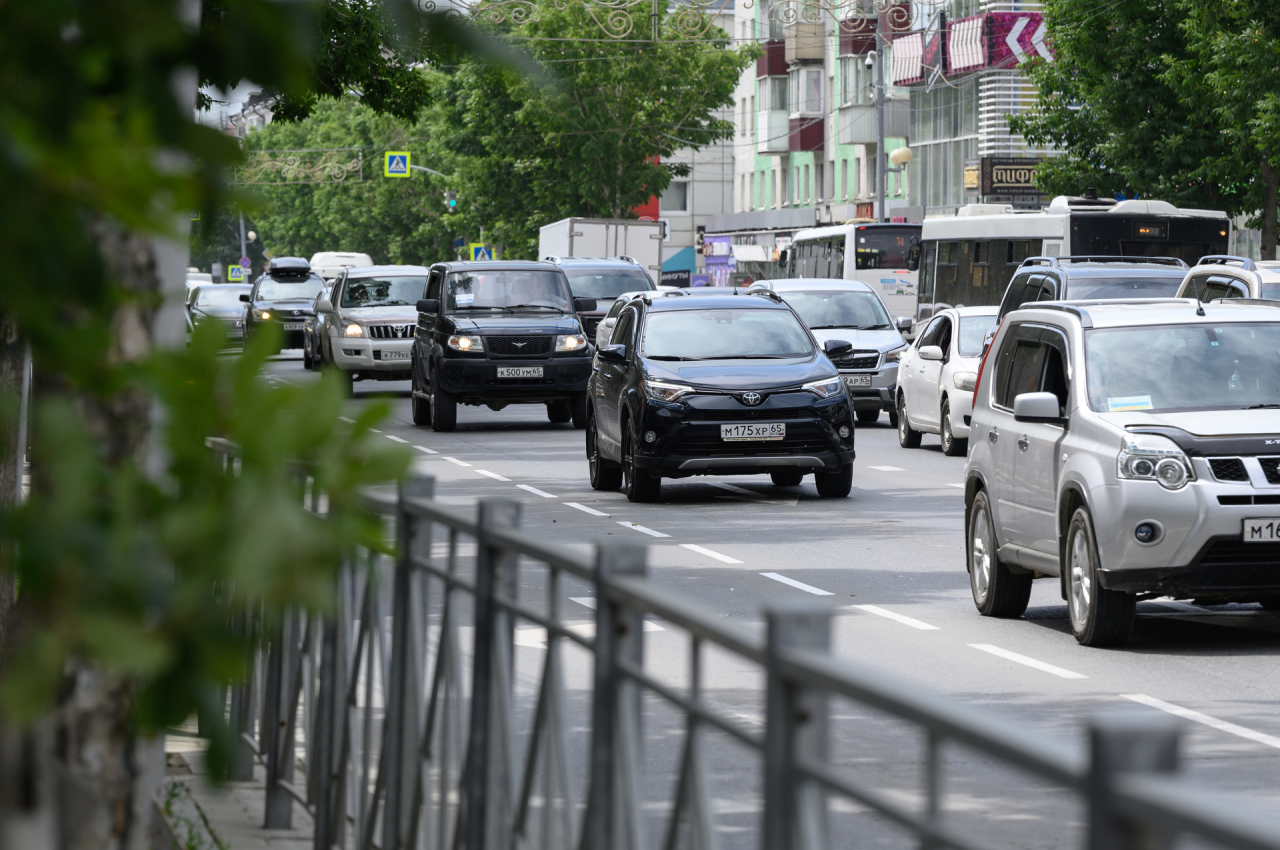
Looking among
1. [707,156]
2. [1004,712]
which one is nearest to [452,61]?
[1004,712]

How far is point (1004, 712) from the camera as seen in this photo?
8094mm

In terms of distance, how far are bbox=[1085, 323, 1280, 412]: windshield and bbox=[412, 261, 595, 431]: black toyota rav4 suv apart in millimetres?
16284

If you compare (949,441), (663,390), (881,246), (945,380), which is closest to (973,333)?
(945,380)

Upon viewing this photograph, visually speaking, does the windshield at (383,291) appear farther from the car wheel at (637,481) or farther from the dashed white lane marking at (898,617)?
the dashed white lane marking at (898,617)

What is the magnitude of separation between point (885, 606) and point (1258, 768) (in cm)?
440

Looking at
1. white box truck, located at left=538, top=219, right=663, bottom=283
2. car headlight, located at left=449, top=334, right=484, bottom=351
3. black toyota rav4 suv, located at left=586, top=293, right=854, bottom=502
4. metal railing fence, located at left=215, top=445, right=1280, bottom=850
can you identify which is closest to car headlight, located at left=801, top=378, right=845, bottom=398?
black toyota rav4 suv, located at left=586, top=293, right=854, bottom=502

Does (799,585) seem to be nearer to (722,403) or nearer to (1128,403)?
(1128,403)

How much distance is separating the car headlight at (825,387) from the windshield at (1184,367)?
23.1 ft

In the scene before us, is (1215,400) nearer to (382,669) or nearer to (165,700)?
(382,669)

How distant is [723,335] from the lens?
18.3 meters

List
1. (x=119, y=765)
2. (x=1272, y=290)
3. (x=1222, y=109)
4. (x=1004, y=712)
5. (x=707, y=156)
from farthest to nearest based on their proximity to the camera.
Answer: (x=707, y=156) → (x=1222, y=109) → (x=1272, y=290) → (x=1004, y=712) → (x=119, y=765)

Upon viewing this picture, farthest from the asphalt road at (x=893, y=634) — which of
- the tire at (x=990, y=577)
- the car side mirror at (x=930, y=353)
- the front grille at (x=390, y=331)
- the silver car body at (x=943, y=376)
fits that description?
the front grille at (x=390, y=331)

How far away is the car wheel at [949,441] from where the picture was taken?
22.9 meters

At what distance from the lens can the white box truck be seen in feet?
172
